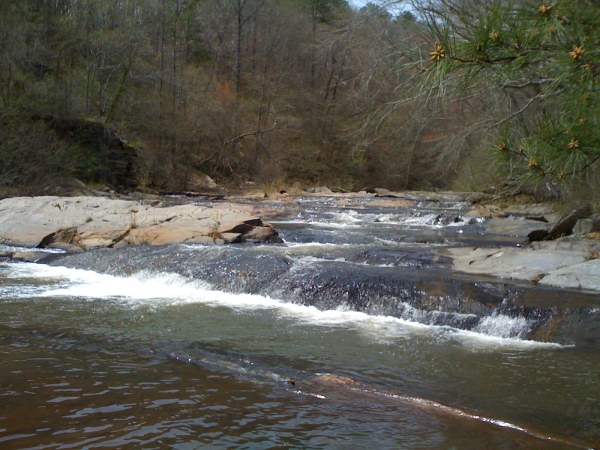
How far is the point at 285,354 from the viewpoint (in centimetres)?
587

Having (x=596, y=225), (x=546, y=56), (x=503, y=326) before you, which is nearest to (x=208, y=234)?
(x=503, y=326)

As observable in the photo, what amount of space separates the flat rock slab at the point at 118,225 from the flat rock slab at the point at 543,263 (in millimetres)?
3915

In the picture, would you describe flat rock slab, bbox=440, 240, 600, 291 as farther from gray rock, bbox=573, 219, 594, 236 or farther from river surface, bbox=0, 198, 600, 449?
gray rock, bbox=573, 219, 594, 236

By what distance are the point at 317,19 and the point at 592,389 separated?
4089cm

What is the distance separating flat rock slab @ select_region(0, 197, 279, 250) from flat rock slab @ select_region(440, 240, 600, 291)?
3915mm

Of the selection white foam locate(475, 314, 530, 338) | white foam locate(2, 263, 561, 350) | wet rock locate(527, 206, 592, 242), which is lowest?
white foam locate(2, 263, 561, 350)

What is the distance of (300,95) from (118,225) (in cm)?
2978

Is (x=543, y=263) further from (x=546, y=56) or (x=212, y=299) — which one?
(x=546, y=56)

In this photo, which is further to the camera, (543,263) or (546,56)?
(543,263)

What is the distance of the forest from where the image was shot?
3518 millimetres

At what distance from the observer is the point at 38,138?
63.7ft

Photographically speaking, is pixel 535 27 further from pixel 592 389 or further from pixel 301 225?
pixel 301 225

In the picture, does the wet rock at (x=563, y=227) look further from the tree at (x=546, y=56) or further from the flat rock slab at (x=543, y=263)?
the tree at (x=546, y=56)

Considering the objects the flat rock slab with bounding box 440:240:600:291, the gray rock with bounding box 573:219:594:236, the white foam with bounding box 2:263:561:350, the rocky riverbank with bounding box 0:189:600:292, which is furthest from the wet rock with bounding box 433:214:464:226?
the white foam with bounding box 2:263:561:350
